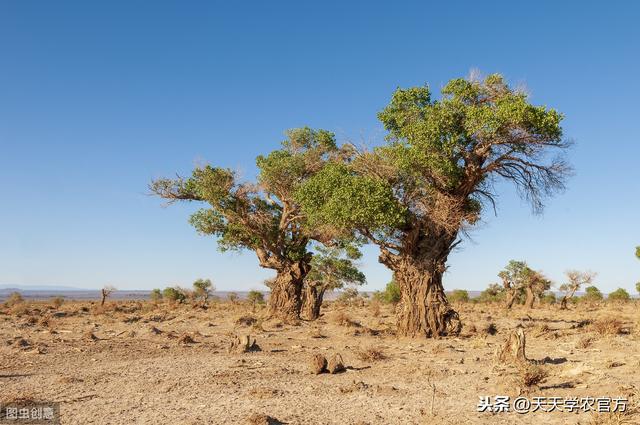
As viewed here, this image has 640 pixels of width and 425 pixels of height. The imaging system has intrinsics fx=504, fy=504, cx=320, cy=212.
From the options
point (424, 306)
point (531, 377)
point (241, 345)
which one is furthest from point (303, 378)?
point (424, 306)

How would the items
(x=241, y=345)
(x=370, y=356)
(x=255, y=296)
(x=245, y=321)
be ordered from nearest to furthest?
1. (x=370, y=356)
2. (x=241, y=345)
3. (x=245, y=321)
4. (x=255, y=296)

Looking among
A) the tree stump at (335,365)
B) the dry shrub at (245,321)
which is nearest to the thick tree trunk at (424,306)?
the tree stump at (335,365)

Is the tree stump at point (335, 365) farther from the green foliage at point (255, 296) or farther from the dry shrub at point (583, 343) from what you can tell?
the green foliage at point (255, 296)

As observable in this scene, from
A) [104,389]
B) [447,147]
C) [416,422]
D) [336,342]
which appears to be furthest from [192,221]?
[416,422]

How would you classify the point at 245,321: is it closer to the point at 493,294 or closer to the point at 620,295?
the point at 493,294

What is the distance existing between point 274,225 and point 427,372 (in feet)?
57.1

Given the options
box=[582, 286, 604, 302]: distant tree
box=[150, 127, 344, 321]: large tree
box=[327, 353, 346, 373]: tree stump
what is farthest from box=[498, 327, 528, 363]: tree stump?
box=[582, 286, 604, 302]: distant tree

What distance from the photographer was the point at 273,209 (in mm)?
28797

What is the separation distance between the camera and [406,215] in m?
19.4

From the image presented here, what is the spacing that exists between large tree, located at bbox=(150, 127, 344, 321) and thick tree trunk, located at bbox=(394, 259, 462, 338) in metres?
6.93

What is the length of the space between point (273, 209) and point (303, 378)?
1785 cm

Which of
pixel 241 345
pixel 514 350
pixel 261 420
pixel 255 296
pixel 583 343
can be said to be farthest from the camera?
pixel 255 296

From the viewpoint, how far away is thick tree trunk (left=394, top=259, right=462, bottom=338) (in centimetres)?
1962

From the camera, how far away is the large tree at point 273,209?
26281 mm
